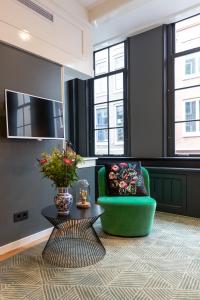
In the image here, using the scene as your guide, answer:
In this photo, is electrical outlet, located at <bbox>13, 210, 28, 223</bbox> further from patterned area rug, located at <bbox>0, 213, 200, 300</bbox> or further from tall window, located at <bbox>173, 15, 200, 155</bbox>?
tall window, located at <bbox>173, 15, 200, 155</bbox>

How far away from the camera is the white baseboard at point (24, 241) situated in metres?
2.38

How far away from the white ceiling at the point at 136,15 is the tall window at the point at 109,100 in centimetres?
49

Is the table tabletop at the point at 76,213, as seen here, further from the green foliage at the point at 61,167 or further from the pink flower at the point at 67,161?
the pink flower at the point at 67,161

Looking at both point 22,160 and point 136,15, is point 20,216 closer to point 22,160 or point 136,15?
point 22,160

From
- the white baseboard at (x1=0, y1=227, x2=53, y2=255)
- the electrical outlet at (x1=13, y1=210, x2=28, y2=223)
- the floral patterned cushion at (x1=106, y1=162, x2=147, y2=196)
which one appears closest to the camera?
the white baseboard at (x1=0, y1=227, x2=53, y2=255)

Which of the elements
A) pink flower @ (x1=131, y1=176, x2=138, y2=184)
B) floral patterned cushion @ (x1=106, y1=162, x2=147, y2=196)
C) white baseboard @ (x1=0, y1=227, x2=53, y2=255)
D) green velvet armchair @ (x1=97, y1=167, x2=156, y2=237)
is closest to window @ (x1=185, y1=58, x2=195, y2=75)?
floral patterned cushion @ (x1=106, y1=162, x2=147, y2=196)

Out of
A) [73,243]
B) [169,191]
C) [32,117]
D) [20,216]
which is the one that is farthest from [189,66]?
[20,216]

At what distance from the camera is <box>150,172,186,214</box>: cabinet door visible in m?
3.48

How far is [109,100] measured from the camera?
4.52m

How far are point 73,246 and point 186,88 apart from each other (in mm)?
2841

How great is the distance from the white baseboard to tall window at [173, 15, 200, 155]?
91.8 inches

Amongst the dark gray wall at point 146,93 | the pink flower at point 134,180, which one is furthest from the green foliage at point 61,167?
the dark gray wall at point 146,93

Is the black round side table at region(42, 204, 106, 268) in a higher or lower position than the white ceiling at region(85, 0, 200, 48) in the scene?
lower

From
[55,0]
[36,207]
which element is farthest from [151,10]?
[36,207]
